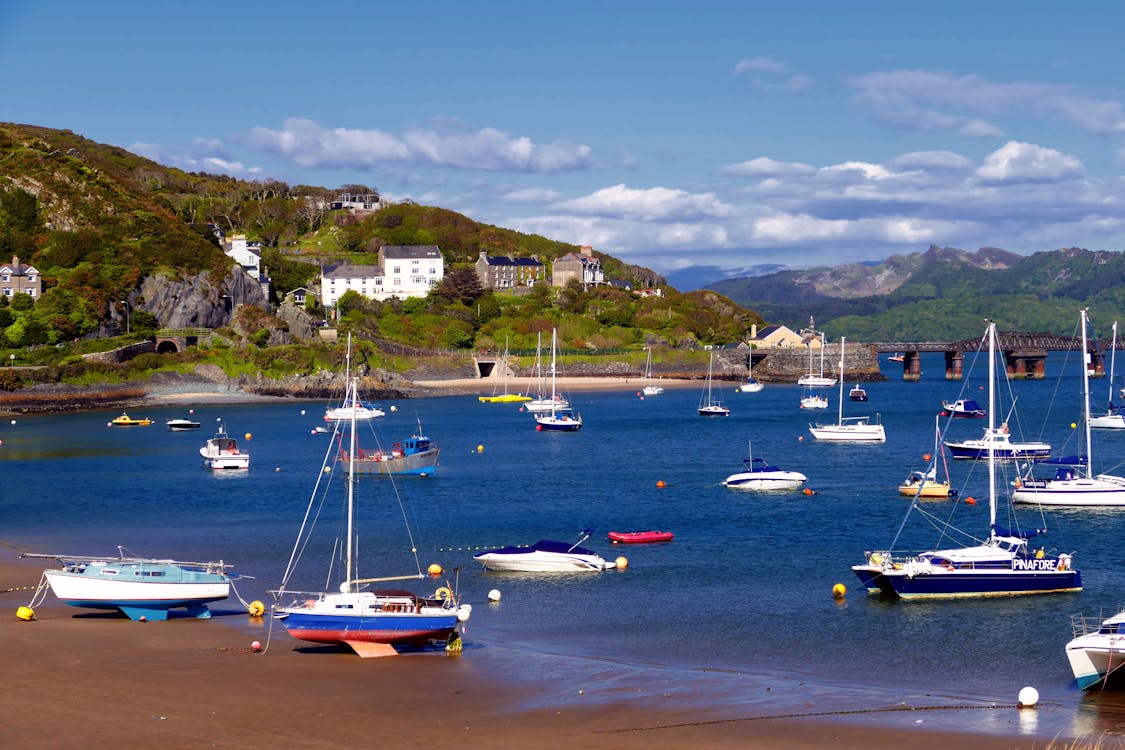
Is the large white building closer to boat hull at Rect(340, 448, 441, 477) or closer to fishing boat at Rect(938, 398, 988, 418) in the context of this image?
fishing boat at Rect(938, 398, 988, 418)

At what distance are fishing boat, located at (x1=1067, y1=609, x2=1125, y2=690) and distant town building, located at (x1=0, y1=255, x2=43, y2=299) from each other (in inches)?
5057

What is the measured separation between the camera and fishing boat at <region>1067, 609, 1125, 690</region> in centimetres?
2544

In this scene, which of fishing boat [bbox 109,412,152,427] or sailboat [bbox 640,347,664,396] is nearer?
fishing boat [bbox 109,412,152,427]

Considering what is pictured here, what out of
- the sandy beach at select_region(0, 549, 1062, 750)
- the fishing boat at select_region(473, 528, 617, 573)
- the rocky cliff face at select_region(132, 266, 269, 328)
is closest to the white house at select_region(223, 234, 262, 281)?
the rocky cliff face at select_region(132, 266, 269, 328)

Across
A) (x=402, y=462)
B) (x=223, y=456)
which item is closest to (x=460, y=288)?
(x=223, y=456)

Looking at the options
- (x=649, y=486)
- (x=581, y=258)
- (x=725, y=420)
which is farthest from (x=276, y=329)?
(x=649, y=486)

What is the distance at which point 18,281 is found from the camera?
447 ft

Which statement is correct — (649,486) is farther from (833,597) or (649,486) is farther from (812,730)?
(812,730)

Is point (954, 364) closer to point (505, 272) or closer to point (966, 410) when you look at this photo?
point (505, 272)

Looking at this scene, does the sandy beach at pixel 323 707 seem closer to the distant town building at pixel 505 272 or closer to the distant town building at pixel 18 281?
the distant town building at pixel 18 281

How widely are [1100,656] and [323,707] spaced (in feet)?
50.5

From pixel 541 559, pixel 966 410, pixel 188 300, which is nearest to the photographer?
pixel 541 559

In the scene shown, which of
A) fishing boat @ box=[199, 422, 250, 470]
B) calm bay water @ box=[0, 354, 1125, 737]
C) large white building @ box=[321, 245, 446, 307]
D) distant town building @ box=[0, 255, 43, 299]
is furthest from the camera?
large white building @ box=[321, 245, 446, 307]

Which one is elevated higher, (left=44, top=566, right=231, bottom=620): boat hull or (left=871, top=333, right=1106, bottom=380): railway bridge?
(left=871, top=333, right=1106, bottom=380): railway bridge
